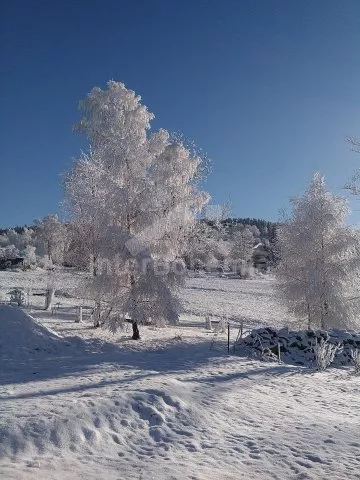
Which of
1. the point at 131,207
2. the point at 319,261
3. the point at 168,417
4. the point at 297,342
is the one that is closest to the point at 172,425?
the point at 168,417

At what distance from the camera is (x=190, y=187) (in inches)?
751

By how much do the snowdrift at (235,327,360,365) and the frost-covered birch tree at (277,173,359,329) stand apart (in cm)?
269

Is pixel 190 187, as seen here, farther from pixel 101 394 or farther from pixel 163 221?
pixel 101 394

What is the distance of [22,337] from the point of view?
13.1 m

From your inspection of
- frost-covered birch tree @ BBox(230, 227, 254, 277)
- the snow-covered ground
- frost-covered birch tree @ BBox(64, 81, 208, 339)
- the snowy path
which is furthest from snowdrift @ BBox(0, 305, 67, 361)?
frost-covered birch tree @ BBox(230, 227, 254, 277)

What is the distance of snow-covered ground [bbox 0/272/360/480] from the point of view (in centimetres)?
557

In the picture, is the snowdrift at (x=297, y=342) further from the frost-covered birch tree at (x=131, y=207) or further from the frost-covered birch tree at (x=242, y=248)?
the frost-covered birch tree at (x=242, y=248)

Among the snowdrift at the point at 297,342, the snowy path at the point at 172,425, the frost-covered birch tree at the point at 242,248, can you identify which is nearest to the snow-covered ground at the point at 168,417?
the snowy path at the point at 172,425

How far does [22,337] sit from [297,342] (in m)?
9.84

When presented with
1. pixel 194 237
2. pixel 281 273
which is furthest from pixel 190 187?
pixel 281 273

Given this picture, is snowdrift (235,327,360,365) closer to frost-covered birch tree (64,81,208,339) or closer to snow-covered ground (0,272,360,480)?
snow-covered ground (0,272,360,480)

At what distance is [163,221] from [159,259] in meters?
1.53

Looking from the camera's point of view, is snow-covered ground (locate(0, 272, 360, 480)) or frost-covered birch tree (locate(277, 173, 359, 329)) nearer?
snow-covered ground (locate(0, 272, 360, 480))

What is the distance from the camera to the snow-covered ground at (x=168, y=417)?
5.57 meters
